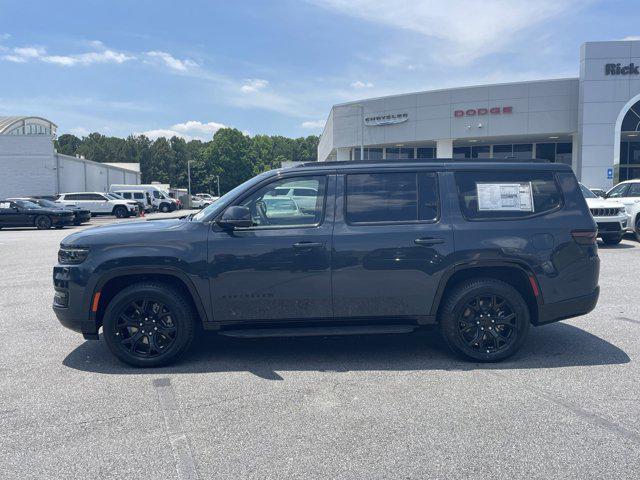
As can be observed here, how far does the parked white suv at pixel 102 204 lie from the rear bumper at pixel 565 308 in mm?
33130

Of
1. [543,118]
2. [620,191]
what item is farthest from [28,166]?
[620,191]

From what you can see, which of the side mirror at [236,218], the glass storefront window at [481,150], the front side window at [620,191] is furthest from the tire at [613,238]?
the glass storefront window at [481,150]

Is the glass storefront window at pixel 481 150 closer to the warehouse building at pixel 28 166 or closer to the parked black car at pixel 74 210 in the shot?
the parked black car at pixel 74 210

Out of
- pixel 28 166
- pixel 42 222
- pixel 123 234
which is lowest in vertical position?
pixel 42 222

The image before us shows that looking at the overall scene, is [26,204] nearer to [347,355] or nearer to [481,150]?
[347,355]

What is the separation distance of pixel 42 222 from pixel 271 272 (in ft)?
75.2

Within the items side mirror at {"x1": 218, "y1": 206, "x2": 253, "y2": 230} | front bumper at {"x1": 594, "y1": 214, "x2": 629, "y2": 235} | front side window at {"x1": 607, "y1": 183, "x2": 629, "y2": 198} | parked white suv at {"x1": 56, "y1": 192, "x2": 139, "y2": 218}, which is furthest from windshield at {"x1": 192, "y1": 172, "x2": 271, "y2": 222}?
parked white suv at {"x1": 56, "y1": 192, "x2": 139, "y2": 218}

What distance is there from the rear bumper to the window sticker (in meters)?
0.94

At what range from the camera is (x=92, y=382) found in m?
4.59

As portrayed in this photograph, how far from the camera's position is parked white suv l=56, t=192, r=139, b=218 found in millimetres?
34344

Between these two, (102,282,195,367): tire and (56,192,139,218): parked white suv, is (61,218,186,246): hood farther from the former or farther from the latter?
(56,192,139,218): parked white suv

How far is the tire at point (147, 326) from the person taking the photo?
15.8ft

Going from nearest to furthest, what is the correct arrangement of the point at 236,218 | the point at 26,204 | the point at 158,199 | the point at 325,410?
the point at 325,410 → the point at 236,218 → the point at 26,204 → the point at 158,199

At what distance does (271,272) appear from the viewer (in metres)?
4.76
